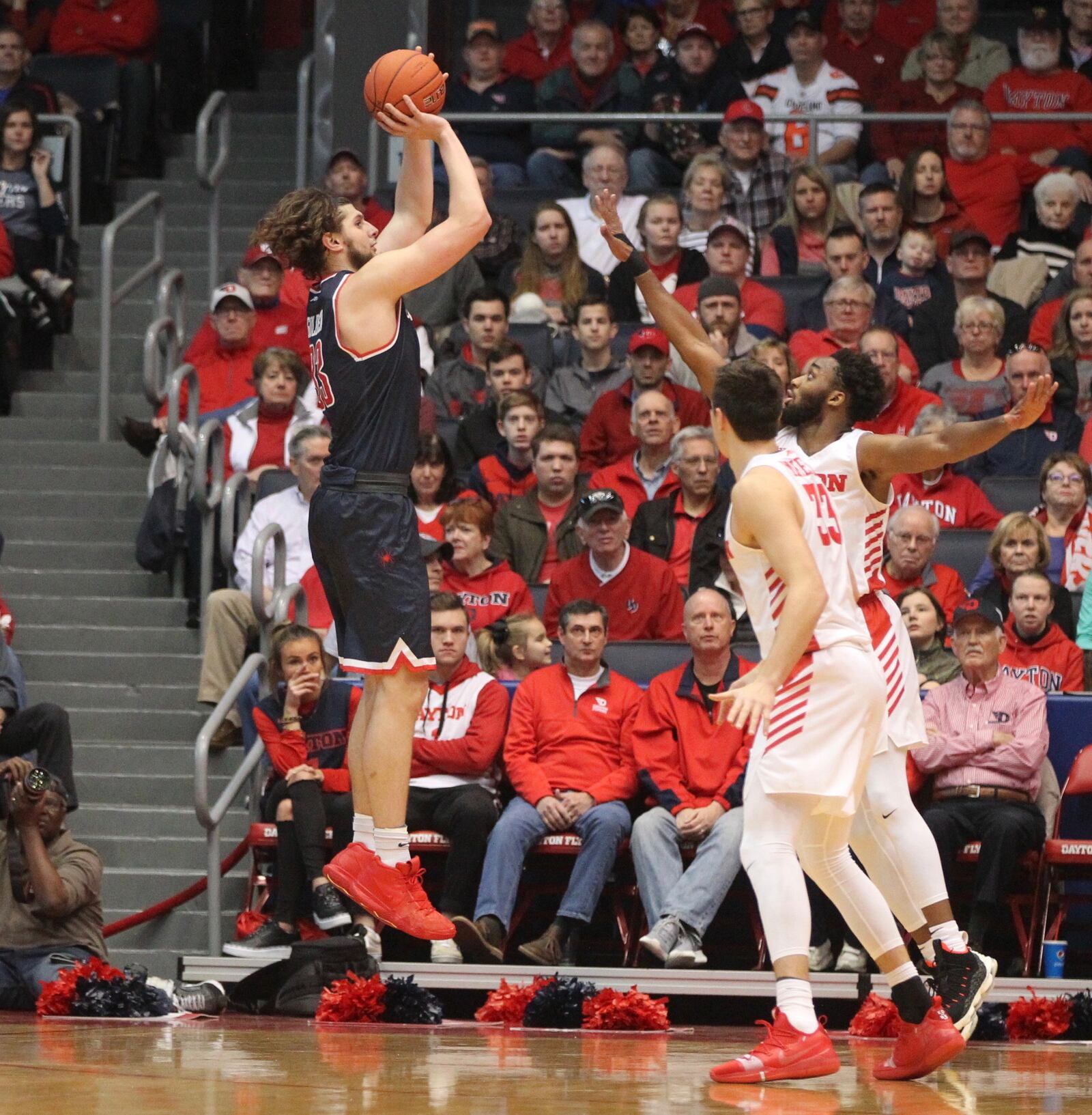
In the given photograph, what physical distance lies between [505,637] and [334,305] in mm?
3624

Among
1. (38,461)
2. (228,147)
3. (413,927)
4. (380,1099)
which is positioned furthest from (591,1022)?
(228,147)

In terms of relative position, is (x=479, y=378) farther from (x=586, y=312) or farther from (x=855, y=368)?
(x=855, y=368)

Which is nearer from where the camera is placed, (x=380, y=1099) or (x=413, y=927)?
(x=380, y=1099)

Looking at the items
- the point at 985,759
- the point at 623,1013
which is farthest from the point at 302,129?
the point at 623,1013

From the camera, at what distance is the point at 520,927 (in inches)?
356

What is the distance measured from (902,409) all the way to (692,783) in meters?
2.73

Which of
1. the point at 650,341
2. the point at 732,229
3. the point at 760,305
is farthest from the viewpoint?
the point at 732,229

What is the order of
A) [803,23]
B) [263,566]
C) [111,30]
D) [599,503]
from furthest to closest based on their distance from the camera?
1. [111,30]
2. [803,23]
3. [599,503]
4. [263,566]

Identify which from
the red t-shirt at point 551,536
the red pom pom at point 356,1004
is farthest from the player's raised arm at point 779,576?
the red t-shirt at point 551,536

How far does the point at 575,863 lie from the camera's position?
28.1 feet

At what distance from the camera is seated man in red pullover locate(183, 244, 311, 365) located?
1214 centimetres

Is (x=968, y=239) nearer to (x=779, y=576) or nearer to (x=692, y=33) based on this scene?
(x=692, y=33)

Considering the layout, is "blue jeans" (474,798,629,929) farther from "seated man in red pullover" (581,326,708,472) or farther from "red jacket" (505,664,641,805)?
"seated man in red pullover" (581,326,708,472)

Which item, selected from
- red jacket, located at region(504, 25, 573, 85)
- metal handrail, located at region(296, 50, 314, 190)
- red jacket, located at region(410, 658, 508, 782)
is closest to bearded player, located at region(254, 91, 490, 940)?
red jacket, located at region(410, 658, 508, 782)
